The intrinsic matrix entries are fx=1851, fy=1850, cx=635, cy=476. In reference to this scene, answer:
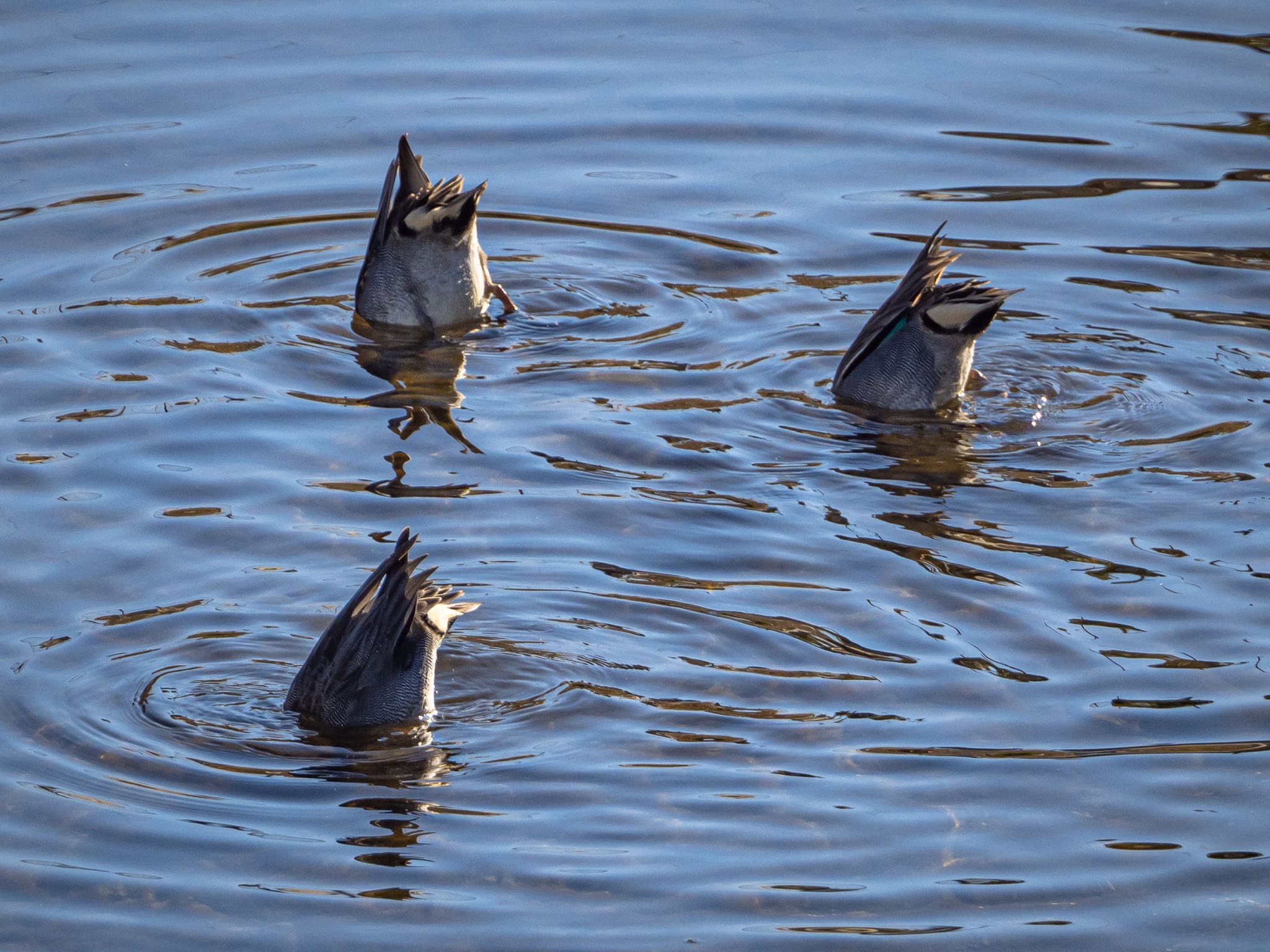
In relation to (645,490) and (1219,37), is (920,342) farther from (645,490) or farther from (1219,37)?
(1219,37)

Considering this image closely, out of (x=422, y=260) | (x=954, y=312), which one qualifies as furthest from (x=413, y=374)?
(x=954, y=312)

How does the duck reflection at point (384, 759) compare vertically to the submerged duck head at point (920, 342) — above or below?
below

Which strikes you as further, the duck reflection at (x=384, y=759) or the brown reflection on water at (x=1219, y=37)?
the brown reflection on water at (x=1219, y=37)

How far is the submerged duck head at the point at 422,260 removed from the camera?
12422mm

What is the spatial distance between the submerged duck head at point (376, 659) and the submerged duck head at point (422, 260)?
5.04 m

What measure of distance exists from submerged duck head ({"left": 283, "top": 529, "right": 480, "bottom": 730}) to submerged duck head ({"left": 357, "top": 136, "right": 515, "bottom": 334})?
5.04 meters

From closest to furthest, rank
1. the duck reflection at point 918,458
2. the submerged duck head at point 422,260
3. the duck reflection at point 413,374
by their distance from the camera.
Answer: the duck reflection at point 918,458, the duck reflection at point 413,374, the submerged duck head at point 422,260

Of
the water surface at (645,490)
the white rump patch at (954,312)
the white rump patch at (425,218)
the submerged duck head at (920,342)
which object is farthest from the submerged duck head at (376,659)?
the white rump patch at (425,218)

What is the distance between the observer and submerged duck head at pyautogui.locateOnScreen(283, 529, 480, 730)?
7.55 metres

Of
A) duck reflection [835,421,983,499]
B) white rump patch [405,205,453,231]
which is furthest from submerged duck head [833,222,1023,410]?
white rump patch [405,205,453,231]

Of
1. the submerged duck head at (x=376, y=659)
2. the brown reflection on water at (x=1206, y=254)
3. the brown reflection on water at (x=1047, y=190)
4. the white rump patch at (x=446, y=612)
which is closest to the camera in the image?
the submerged duck head at (x=376, y=659)

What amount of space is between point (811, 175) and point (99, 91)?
6338mm

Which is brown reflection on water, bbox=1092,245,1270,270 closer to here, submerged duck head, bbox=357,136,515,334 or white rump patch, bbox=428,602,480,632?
submerged duck head, bbox=357,136,515,334

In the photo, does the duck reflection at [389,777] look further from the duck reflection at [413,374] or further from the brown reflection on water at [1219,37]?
the brown reflection on water at [1219,37]
